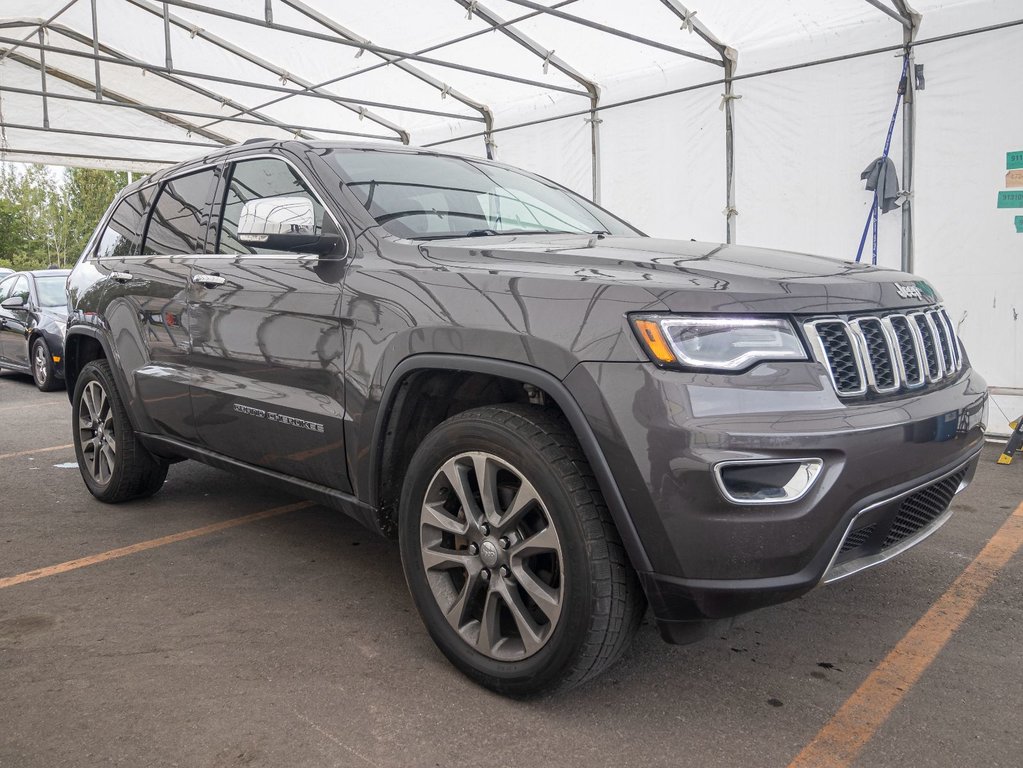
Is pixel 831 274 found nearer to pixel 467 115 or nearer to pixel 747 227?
pixel 747 227

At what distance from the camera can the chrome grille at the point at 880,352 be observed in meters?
2.09

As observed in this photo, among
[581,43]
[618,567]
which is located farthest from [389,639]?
[581,43]

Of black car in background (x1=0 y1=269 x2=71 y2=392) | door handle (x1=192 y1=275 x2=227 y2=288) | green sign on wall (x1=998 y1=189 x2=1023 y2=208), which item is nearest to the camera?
door handle (x1=192 y1=275 x2=227 y2=288)

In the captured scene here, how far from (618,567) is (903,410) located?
838 mm

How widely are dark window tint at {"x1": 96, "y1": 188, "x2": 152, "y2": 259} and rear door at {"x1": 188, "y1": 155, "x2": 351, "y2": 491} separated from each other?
906 millimetres

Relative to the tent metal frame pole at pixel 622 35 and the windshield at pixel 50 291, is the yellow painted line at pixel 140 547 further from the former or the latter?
the windshield at pixel 50 291

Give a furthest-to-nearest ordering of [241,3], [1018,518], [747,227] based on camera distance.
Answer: [241,3] < [747,227] < [1018,518]

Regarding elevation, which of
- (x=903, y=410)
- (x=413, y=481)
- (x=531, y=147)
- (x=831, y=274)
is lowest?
(x=413, y=481)

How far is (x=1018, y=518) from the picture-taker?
4.11m

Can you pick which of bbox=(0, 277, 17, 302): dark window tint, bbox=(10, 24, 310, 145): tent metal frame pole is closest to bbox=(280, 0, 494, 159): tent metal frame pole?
bbox=(10, 24, 310, 145): tent metal frame pole

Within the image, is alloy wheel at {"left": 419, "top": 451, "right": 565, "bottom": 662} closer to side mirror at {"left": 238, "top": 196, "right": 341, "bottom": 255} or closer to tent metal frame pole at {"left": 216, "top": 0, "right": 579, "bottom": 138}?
side mirror at {"left": 238, "top": 196, "right": 341, "bottom": 255}

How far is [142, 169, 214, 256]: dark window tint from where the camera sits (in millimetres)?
3684

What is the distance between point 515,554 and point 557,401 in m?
0.47

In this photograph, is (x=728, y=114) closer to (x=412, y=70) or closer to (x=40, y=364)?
(x=412, y=70)
